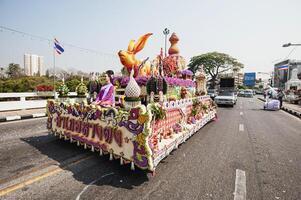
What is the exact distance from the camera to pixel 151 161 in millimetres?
3562

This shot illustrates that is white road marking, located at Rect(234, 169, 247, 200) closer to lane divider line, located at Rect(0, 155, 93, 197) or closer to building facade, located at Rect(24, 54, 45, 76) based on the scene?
lane divider line, located at Rect(0, 155, 93, 197)

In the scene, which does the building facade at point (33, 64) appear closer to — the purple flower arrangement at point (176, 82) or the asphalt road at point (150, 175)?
the purple flower arrangement at point (176, 82)

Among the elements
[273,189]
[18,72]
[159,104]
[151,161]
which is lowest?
[273,189]

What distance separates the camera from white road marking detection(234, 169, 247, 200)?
3288 millimetres

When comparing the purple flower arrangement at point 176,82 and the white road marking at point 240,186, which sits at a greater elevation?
the purple flower arrangement at point 176,82

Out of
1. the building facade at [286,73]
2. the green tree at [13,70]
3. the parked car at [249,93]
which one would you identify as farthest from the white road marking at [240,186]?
the building facade at [286,73]

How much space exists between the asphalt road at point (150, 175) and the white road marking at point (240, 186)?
63 millimetres

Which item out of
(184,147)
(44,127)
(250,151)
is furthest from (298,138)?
(44,127)

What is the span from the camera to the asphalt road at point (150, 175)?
331 centimetres

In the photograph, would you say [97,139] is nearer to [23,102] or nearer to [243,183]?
[243,183]

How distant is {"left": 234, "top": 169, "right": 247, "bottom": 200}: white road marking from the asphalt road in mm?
63

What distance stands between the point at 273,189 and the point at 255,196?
0.54 m

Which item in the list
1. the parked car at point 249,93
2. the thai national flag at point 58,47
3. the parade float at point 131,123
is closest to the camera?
the parade float at point 131,123

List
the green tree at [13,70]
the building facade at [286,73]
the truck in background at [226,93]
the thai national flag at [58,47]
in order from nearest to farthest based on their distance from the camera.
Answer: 1. the thai national flag at [58,47]
2. the truck in background at [226,93]
3. the green tree at [13,70]
4. the building facade at [286,73]
